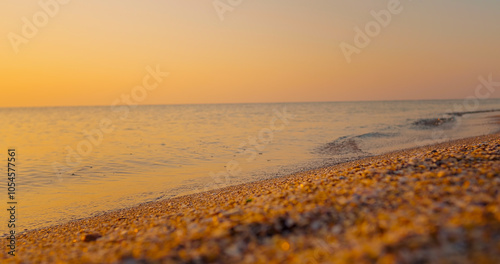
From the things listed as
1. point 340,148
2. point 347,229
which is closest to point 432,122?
point 340,148

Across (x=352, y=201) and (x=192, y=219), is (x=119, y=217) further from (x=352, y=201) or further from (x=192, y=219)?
(x=352, y=201)

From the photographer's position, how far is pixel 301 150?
27156 millimetres

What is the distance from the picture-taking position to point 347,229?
5.38 meters

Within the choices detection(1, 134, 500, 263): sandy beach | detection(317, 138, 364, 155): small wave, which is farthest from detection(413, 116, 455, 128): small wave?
detection(1, 134, 500, 263): sandy beach

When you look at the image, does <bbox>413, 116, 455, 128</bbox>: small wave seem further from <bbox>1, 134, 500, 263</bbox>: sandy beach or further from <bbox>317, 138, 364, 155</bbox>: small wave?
<bbox>1, 134, 500, 263</bbox>: sandy beach

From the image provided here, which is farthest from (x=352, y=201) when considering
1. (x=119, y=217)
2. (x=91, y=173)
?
(x=91, y=173)

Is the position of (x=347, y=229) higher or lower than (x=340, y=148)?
higher

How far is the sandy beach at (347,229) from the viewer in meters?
4.40

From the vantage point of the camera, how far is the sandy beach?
14.4 ft

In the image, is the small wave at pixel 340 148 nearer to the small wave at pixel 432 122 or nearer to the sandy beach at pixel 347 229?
the sandy beach at pixel 347 229

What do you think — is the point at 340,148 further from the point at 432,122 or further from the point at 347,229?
the point at 432,122

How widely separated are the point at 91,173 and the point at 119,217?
→ 10.1m

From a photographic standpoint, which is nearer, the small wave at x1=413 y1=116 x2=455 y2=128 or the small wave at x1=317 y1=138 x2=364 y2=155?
the small wave at x1=317 y1=138 x2=364 y2=155

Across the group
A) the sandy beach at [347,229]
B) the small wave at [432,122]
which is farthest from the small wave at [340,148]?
the small wave at [432,122]
